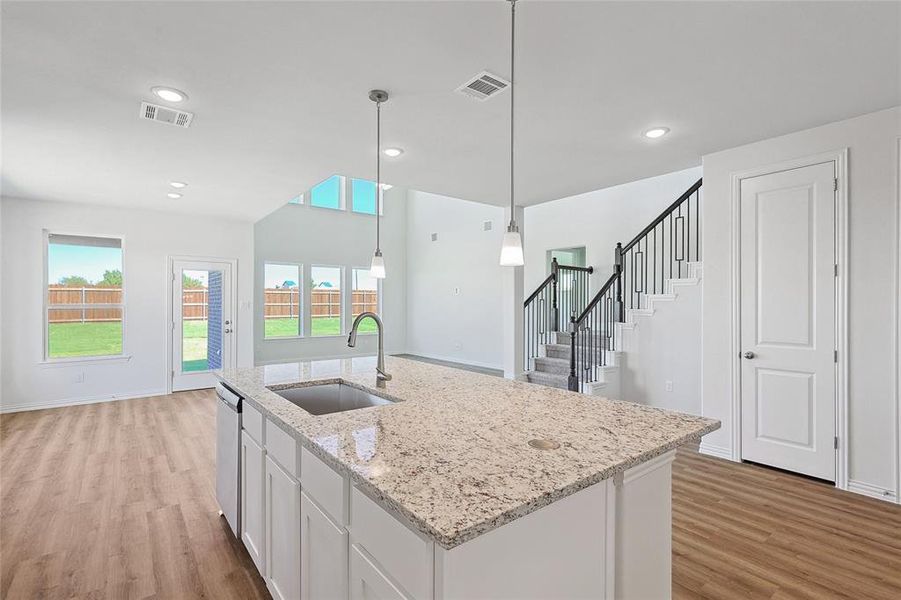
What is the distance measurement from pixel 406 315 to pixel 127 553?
26.9 feet

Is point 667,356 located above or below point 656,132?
below

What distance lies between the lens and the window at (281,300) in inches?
338

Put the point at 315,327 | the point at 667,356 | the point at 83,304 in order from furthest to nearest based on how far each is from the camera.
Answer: the point at 315,327 < the point at 83,304 < the point at 667,356

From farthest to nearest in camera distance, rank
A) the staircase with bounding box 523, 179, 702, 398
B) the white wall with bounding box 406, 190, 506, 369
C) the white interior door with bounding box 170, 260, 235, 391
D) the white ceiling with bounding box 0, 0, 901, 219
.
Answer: the white wall with bounding box 406, 190, 506, 369 < the white interior door with bounding box 170, 260, 235, 391 < the staircase with bounding box 523, 179, 702, 398 < the white ceiling with bounding box 0, 0, 901, 219

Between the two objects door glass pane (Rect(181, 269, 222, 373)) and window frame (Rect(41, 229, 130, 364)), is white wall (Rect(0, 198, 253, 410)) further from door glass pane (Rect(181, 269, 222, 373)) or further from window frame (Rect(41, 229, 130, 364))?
door glass pane (Rect(181, 269, 222, 373))

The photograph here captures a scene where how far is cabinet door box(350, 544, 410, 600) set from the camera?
3.59 feet

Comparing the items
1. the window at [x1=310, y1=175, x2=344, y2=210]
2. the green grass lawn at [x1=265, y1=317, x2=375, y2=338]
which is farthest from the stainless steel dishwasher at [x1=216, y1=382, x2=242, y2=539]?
the window at [x1=310, y1=175, x2=344, y2=210]

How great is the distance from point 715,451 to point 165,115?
5051 millimetres

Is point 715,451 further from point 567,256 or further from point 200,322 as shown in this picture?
point 200,322

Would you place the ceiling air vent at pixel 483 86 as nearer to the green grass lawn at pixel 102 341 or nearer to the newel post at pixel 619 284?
the newel post at pixel 619 284

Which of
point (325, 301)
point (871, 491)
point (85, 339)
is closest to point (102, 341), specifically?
point (85, 339)

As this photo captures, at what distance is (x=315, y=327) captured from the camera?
360 inches

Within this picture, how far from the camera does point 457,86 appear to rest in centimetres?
262

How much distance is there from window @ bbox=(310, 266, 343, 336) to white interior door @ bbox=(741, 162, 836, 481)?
25.1ft
